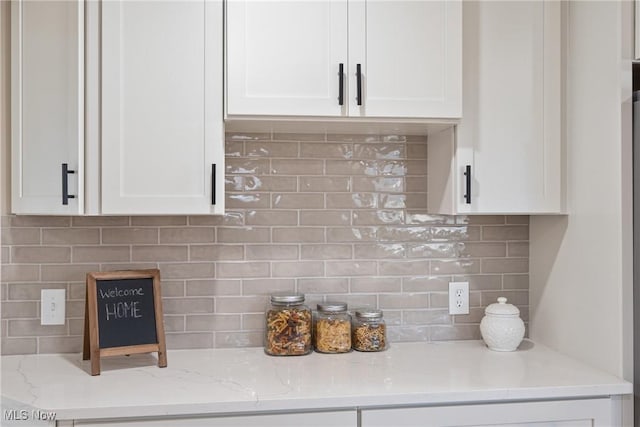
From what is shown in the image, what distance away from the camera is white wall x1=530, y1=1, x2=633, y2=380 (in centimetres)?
191

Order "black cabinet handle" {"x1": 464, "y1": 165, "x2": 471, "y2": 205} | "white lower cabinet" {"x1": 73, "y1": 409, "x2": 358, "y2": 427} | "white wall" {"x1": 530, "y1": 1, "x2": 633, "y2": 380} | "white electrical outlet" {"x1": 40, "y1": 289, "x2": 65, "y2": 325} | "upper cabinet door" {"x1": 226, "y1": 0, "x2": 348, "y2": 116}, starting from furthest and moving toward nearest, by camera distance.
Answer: "white electrical outlet" {"x1": 40, "y1": 289, "x2": 65, "y2": 325}
"black cabinet handle" {"x1": 464, "y1": 165, "x2": 471, "y2": 205}
"upper cabinet door" {"x1": 226, "y1": 0, "x2": 348, "y2": 116}
"white wall" {"x1": 530, "y1": 1, "x2": 633, "y2": 380}
"white lower cabinet" {"x1": 73, "y1": 409, "x2": 358, "y2": 427}

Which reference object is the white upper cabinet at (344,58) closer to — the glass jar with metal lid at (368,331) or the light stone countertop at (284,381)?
the glass jar with metal lid at (368,331)

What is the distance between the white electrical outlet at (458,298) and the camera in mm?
2459

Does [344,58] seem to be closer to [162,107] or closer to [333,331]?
[162,107]

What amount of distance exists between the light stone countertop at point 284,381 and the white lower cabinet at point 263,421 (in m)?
0.03

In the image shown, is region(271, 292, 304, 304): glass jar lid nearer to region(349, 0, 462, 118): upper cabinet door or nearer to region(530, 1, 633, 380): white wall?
region(349, 0, 462, 118): upper cabinet door

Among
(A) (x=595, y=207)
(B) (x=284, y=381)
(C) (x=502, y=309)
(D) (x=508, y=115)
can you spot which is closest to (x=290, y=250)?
(B) (x=284, y=381)

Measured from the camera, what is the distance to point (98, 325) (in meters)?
2.02

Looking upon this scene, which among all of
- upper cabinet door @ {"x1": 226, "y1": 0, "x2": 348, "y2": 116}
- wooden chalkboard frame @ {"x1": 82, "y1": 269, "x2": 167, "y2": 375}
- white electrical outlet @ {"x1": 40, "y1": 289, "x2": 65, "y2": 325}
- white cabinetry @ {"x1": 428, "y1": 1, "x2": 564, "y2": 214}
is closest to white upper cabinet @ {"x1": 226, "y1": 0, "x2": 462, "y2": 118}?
upper cabinet door @ {"x1": 226, "y1": 0, "x2": 348, "y2": 116}

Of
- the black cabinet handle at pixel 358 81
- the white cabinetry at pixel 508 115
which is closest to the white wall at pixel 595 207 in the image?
the white cabinetry at pixel 508 115

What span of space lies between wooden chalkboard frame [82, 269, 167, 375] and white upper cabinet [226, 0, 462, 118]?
64 cm

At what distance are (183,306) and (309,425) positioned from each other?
769mm

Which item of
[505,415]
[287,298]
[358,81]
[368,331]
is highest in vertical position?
[358,81]

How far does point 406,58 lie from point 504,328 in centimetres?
102
